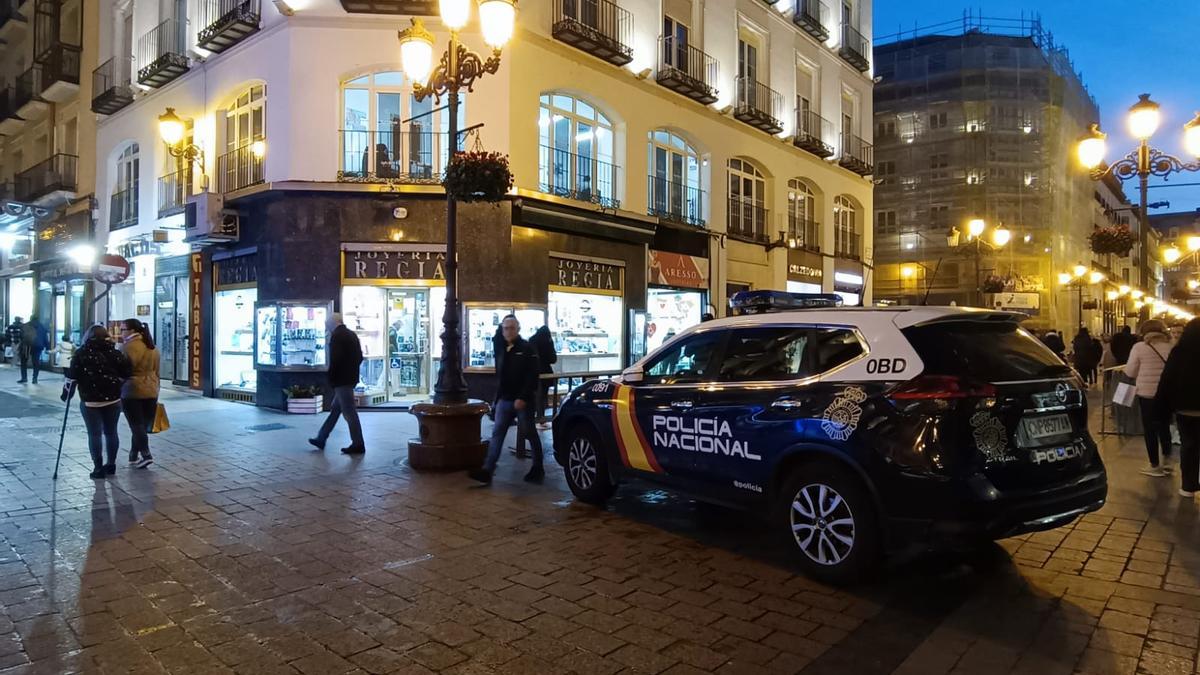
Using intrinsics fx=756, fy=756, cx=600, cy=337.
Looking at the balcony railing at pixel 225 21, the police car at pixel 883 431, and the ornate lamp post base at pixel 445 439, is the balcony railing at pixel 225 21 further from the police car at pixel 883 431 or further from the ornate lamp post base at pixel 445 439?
the police car at pixel 883 431

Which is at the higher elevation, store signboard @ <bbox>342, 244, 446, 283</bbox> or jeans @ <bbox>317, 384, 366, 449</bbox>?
store signboard @ <bbox>342, 244, 446, 283</bbox>

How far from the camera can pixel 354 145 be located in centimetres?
1518

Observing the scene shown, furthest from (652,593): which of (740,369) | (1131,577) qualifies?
(1131,577)

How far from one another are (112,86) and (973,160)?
3659 cm

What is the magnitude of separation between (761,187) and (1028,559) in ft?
63.9

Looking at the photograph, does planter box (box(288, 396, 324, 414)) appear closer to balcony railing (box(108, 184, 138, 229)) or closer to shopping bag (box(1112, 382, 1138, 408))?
balcony railing (box(108, 184, 138, 229))

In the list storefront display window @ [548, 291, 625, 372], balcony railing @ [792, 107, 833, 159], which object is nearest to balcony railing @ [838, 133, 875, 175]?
balcony railing @ [792, 107, 833, 159]

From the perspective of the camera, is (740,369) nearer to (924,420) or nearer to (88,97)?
(924,420)

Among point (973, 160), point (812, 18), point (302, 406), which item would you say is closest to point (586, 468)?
point (302, 406)

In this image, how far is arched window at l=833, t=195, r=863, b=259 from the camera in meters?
27.6

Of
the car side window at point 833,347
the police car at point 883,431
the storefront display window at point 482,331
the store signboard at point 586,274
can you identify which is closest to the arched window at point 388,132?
the storefront display window at point 482,331

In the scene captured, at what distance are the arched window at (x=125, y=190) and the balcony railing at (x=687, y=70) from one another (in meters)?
14.8

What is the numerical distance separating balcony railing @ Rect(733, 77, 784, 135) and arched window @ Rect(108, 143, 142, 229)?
17.1m

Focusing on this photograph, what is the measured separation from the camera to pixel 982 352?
4828 millimetres
